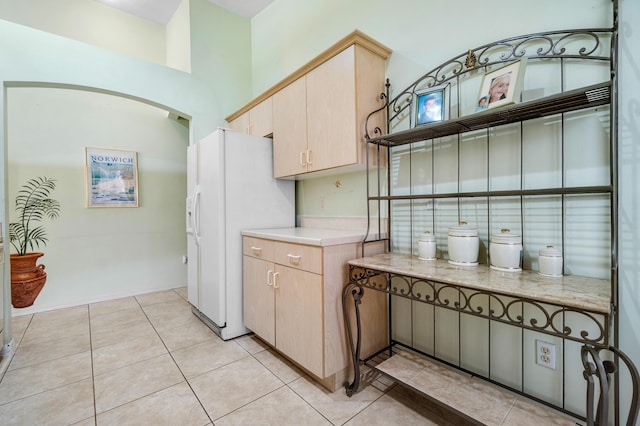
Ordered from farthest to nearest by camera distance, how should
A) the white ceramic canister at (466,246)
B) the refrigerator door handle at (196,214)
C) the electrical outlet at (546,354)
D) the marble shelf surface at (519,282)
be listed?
the refrigerator door handle at (196,214)
the white ceramic canister at (466,246)
the electrical outlet at (546,354)
the marble shelf surface at (519,282)

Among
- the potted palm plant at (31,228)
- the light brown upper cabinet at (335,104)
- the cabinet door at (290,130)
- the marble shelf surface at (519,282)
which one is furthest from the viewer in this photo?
the potted palm plant at (31,228)

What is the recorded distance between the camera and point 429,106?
165 cm

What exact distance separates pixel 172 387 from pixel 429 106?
2.29m

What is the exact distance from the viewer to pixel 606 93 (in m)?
1.15

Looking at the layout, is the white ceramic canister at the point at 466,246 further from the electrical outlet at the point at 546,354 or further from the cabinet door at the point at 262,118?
the cabinet door at the point at 262,118

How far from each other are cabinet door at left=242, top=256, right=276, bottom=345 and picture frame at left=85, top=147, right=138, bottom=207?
232cm

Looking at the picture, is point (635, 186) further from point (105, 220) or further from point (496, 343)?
point (105, 220)

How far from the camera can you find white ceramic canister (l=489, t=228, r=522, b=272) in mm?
1339

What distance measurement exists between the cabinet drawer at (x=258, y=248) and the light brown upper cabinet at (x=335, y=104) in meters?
0.64

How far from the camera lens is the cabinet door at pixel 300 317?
1.68 meters

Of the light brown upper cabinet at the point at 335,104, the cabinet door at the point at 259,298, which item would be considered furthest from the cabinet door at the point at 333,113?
the cabinet door at the point at 259,298

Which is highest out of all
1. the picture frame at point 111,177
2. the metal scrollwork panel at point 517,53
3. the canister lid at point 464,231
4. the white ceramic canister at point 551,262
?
the metal scrollwork panel at point 517,53

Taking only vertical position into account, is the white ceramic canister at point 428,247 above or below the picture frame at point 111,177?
below

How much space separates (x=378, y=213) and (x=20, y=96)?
3982 mm
